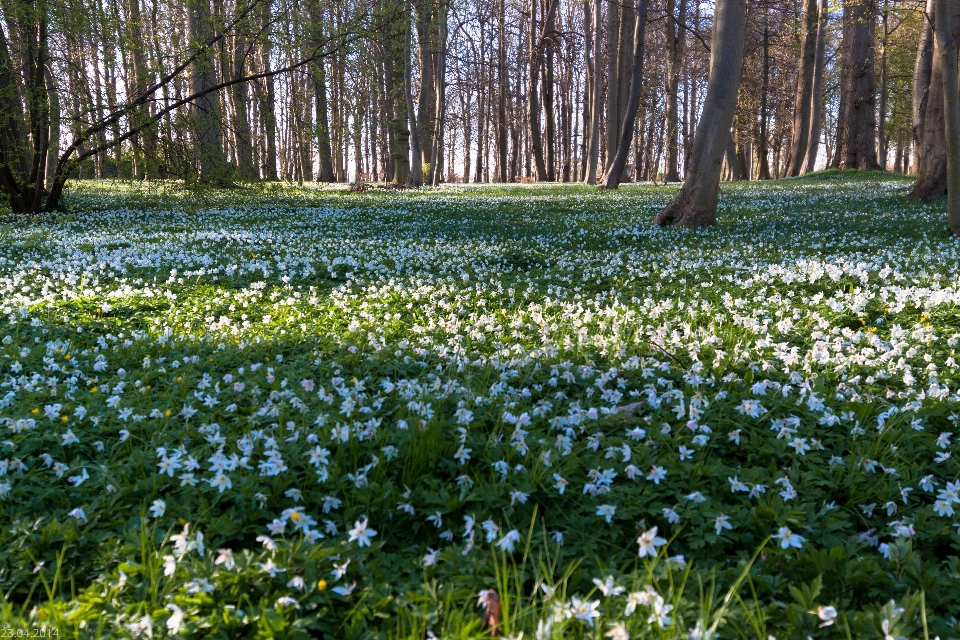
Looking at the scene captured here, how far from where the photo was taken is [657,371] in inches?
170

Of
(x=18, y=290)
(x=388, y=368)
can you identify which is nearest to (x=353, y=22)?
(x=18, y=290)

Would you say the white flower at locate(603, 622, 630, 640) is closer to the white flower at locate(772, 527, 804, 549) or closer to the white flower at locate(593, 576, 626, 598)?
the white flower at locate(593, 576, 626, 598)

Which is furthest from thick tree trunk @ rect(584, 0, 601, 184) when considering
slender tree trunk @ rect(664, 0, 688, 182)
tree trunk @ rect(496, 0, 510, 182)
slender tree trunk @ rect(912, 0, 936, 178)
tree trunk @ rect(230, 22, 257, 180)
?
tree trunk @ rect(230, 22, 257, 180)

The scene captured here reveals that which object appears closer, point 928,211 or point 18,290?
point 18,290

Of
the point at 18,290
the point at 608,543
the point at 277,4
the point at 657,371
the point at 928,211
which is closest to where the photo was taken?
the point at 608,543

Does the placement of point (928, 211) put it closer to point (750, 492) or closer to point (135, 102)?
point (750, 492)

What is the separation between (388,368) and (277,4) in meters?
15.0

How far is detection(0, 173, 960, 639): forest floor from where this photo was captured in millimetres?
2178

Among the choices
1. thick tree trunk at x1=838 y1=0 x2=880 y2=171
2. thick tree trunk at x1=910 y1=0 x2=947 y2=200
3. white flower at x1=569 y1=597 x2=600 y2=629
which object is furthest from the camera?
thick tree trunk at x1=838 y1=0 x2=880 y2=171

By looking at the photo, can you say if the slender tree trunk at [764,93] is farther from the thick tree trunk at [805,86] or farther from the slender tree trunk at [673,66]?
the slender tree trunk at [673,66]

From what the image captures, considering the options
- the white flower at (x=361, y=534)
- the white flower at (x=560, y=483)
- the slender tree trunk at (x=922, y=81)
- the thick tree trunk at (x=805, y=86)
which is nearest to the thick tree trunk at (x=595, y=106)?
the thick tree trunk at (x=805, y=86)

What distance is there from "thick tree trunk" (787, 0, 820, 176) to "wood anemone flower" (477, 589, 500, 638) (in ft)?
108

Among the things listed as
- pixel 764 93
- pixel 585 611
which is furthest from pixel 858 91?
pixel 585 611

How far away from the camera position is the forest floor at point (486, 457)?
85.7 inches
